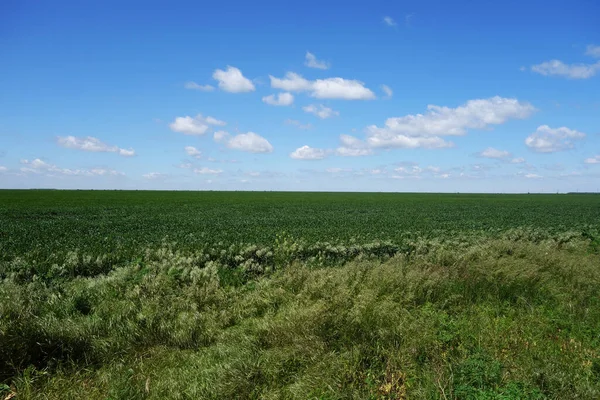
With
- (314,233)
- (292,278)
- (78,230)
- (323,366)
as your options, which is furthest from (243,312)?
(78,230)

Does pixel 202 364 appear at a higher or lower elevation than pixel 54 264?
lower

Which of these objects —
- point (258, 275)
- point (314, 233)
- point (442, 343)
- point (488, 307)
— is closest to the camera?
point (442, 343)

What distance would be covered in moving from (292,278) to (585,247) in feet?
50.3

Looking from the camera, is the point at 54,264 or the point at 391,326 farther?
the point at 54,264

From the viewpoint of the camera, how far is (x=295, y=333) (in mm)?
7320

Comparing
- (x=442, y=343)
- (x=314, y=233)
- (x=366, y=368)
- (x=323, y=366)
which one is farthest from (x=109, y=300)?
(x=314, y=233)

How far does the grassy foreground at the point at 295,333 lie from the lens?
6070 millimetres

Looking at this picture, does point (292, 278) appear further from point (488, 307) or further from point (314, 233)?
point (314, 233)

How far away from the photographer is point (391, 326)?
7.74m

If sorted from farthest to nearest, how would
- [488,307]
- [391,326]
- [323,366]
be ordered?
[488,307] < [391,326] < [323,366]

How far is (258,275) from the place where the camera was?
11203 millimetres

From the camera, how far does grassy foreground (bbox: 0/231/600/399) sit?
19.9 feet

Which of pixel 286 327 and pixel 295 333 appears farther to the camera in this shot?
pixel 286 327

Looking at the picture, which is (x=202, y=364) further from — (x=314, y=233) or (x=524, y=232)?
(x=524, y=232)
